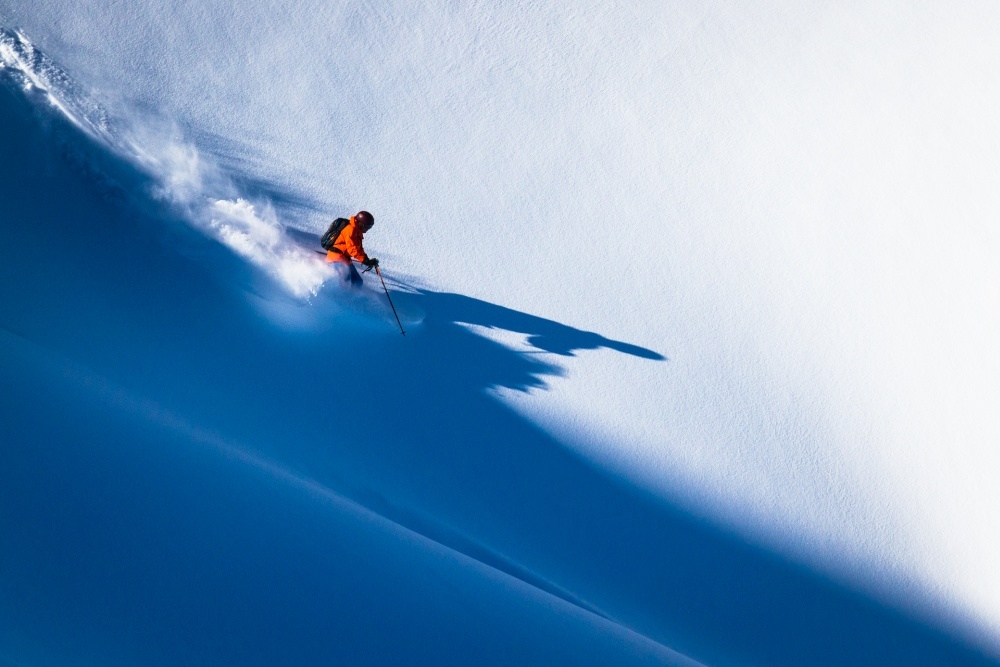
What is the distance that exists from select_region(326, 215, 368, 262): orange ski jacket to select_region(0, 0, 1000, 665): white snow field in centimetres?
34

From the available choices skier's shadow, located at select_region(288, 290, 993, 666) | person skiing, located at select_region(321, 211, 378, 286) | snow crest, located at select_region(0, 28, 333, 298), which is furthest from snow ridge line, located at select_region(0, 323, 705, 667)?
person skiing, located at select_region(321, 211, 378, 286)

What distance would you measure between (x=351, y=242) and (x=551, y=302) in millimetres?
1426

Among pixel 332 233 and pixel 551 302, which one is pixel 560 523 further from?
pixel 332 233

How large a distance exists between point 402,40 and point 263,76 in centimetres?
101

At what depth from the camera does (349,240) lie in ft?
13.0

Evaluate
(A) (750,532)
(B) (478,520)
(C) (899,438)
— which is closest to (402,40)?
(B) (478,520)

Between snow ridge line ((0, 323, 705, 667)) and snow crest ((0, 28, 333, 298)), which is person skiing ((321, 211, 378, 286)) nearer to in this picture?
snow crest ((0, 28, 333, 298))

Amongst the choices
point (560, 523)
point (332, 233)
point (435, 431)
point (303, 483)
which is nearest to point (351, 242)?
point (332, 233)

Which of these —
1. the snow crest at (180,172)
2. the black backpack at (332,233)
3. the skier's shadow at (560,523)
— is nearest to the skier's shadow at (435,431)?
the skier's shadow at (560,523)

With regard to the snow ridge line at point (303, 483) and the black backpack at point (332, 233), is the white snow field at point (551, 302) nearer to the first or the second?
the snow ridge line at point (303, 483)

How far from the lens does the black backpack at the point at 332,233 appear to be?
405 centimetres

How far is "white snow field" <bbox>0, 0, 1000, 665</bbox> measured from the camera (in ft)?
13.0

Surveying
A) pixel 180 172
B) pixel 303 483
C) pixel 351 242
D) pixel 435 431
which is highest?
pixel 180 172

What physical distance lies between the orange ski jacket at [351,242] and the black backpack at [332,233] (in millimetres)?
32
